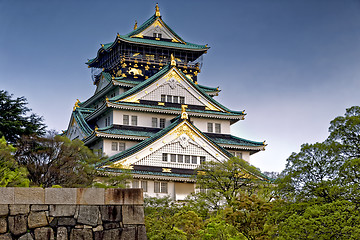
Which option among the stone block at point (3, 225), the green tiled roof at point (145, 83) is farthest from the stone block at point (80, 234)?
the green tiled roof at point (145, 83)

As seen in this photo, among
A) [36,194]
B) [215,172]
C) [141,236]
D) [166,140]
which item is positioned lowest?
[141,236]

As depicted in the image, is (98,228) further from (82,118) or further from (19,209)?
(82,118)

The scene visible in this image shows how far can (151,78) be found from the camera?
5584 cm

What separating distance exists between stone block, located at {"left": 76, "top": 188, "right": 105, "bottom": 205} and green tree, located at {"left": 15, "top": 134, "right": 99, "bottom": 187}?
77.5ft

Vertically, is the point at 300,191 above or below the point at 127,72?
below

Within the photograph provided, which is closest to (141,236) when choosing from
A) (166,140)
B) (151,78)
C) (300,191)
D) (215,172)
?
(300,191)

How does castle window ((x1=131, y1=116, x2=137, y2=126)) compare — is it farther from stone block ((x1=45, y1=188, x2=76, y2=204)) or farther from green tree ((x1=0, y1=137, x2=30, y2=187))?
stone block ((x1=45, y1=188, x2=76, y2=204))

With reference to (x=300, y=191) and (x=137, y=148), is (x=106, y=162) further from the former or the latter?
(x=300, y=191)

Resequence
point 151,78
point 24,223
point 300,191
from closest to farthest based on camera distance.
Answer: point 24,223
point 300,191
point 151,78

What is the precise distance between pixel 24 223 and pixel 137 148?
35.0m

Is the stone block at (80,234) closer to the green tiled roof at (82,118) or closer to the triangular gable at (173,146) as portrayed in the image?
the triangular gable at (173,146)

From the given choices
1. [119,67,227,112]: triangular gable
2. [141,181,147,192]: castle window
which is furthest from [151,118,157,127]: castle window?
[141,181,147,192]: castle window

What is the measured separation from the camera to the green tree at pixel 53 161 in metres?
39.2

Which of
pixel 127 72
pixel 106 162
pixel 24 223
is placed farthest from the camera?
pixel 127 72
